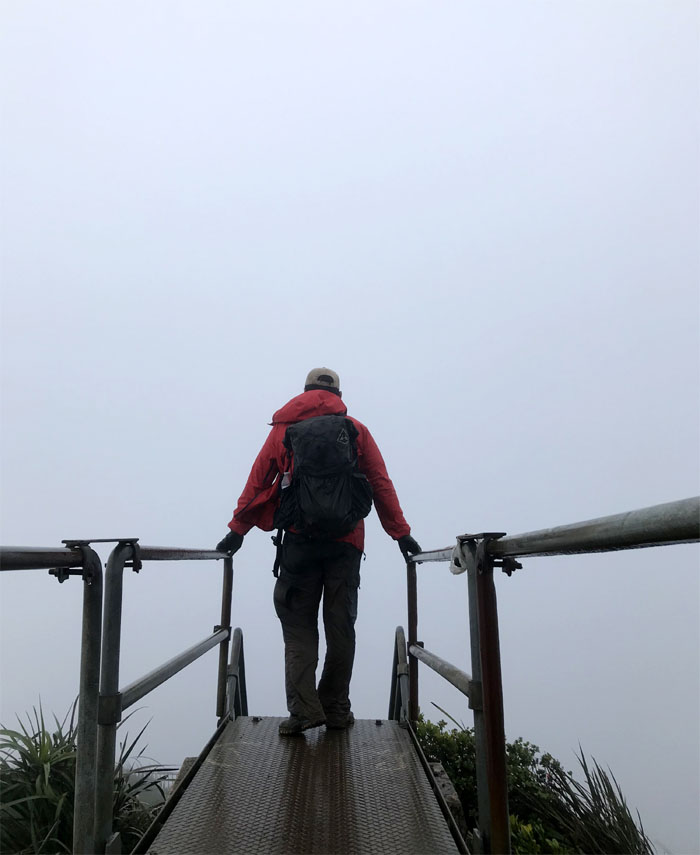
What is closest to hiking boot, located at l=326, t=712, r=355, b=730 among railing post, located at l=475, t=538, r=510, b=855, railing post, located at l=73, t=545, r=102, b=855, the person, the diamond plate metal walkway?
the person

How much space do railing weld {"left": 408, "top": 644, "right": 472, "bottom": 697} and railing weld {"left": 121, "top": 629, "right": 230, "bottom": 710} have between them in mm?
939

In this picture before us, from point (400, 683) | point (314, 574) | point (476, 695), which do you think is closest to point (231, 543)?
point (314, 574)

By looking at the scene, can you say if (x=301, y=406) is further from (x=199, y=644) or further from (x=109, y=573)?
(x=109, y=573)

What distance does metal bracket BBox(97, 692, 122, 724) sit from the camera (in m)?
1.91

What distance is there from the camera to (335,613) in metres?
3.64

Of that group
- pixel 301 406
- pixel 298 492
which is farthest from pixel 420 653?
pixel 301 406

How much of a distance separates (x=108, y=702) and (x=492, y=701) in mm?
1012

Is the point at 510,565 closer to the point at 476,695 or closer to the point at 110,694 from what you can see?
the point at 476,695

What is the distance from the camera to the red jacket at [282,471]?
12.1ft

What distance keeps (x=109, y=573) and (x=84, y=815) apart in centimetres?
60

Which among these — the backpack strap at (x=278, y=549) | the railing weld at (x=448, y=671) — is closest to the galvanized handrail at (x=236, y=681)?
the backpack strap at (x=278, y=549)

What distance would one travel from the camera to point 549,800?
362cm

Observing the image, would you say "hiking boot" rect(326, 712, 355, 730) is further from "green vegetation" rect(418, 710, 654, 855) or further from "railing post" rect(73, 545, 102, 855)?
"railing post" rect(73, 545, 102, 855)

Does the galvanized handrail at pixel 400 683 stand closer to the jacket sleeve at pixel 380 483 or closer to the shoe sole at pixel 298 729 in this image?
the shoe sole at pixel 298 729
